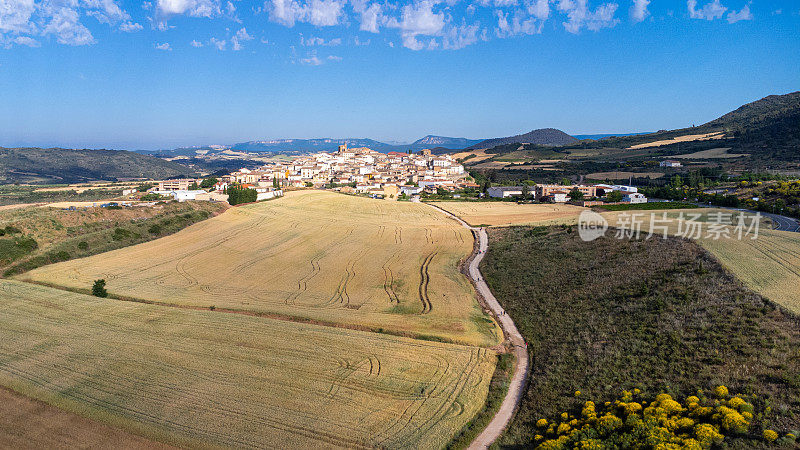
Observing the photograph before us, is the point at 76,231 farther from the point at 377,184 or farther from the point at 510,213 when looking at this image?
the point at 377,184

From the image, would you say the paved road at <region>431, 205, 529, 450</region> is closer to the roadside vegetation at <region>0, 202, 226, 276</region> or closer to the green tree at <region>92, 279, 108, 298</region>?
the green tree at <region>92, 279, 108, 298</region>

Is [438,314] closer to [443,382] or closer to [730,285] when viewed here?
[443,382]

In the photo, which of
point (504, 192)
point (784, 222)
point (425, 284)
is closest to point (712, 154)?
point (504, 192)

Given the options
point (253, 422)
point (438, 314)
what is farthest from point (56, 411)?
point (438, 314)

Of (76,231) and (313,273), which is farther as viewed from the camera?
(76,231)

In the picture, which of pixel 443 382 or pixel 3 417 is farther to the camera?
pixel 443 382

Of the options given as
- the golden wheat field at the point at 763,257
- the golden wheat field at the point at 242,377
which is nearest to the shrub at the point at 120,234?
the golden wheat field at the point at 242,377
